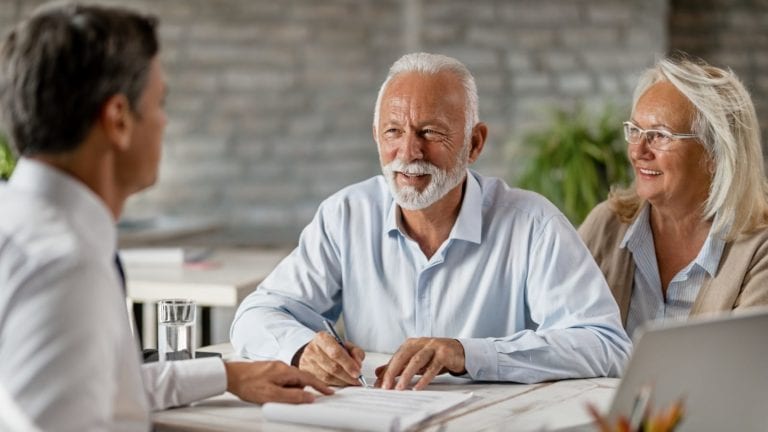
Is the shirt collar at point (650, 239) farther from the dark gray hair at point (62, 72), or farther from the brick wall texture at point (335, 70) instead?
the brick wall texture at point (335, 70)

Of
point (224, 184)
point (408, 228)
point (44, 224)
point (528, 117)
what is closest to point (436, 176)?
point (408, 228)

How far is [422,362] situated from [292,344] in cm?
31

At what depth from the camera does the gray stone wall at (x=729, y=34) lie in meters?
5.45

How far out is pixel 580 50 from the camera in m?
5.45

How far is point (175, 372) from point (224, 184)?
413cm

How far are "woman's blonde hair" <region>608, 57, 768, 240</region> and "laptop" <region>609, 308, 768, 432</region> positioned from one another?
1.03 metres

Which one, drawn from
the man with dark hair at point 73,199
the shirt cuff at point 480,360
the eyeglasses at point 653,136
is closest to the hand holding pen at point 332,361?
the shirt cuff at point 480,360

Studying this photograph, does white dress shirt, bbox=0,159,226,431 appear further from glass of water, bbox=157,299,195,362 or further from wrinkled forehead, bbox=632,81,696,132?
wrinkled forehead, bbox=632,81,696,132

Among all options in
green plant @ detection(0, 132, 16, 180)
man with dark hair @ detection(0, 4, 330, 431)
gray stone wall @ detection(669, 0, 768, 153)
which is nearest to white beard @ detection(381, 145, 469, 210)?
man with dark hair @ detection(0, 4, 330, 431)

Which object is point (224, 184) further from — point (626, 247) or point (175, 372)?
point (175, 372)

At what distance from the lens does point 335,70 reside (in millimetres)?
5719

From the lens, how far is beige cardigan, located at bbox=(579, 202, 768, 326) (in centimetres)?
243

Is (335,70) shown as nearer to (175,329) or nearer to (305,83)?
(305,83)

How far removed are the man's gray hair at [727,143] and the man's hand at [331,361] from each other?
3.56 ft
